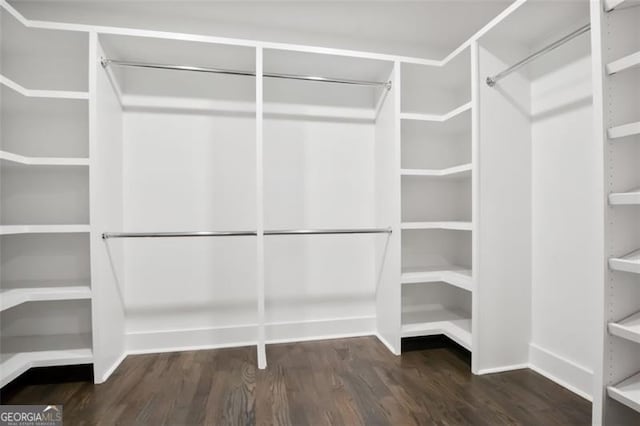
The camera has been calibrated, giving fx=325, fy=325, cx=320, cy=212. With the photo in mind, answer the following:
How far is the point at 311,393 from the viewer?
69.1 inches

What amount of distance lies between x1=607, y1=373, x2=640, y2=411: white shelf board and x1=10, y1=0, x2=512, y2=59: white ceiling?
2313mm

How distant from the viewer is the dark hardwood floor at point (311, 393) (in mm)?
1544

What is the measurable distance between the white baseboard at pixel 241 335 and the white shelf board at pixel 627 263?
165 centimetres

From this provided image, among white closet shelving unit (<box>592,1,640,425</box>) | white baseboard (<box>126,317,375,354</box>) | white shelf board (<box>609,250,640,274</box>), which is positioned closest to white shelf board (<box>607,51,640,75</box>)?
white closet shelving unit (<box>592,1,640,425</box>)

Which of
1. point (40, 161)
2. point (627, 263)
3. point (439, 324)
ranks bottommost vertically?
point (439, 324)

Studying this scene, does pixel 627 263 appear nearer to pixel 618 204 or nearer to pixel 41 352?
pixel 618 204

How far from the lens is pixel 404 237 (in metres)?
2.58

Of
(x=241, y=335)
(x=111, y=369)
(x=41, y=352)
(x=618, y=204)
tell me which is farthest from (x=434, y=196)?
(x=41, y=352)

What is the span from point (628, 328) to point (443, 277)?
1067 millimetres

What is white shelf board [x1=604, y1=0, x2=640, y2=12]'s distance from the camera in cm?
125

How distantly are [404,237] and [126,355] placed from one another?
7.12ft

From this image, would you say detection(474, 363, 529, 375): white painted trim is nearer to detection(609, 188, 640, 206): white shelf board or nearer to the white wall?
the white wall

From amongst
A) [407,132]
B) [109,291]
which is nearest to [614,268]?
[407,132]

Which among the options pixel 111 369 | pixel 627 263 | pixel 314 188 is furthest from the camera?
pixel 314 188
